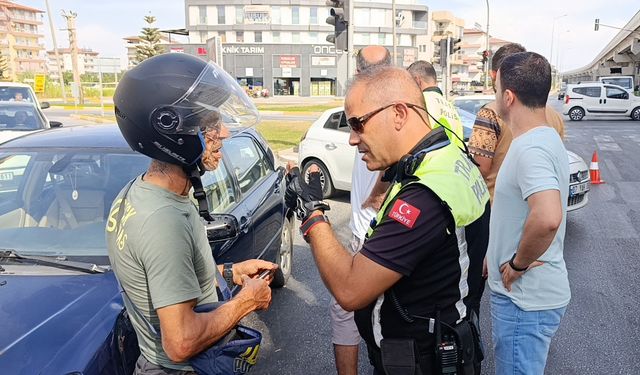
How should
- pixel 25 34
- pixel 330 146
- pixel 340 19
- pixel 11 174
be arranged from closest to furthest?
1. pixel 11 174
2. pixel 330 146
3. pixel 340 19
4. pixel 25 34

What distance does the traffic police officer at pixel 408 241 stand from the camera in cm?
152

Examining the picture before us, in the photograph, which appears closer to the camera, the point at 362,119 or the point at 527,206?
the point at 362,119

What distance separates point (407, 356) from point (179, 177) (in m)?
0.99

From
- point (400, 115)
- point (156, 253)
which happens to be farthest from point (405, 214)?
point (156, 253)

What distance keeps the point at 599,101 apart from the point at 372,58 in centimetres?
2550

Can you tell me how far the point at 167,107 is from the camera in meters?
1.69

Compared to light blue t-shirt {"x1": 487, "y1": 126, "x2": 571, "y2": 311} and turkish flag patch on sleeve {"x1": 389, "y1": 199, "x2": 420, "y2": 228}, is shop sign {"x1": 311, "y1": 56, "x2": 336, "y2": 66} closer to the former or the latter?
light blue t-shirt {"x1": 487, "y1": 126, "x2": 571, "y2": 311}

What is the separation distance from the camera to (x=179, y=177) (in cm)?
173

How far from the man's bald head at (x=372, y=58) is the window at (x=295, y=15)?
62.2 meters

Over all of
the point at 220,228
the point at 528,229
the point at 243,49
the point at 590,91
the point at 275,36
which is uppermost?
the point at 275,36

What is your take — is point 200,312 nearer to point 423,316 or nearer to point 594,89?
point 423,316

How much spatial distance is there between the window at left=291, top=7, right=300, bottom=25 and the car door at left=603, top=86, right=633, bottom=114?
146 feet

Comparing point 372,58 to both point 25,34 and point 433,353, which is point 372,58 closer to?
point 433,353

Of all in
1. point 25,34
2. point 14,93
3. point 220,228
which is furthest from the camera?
point 25,34
